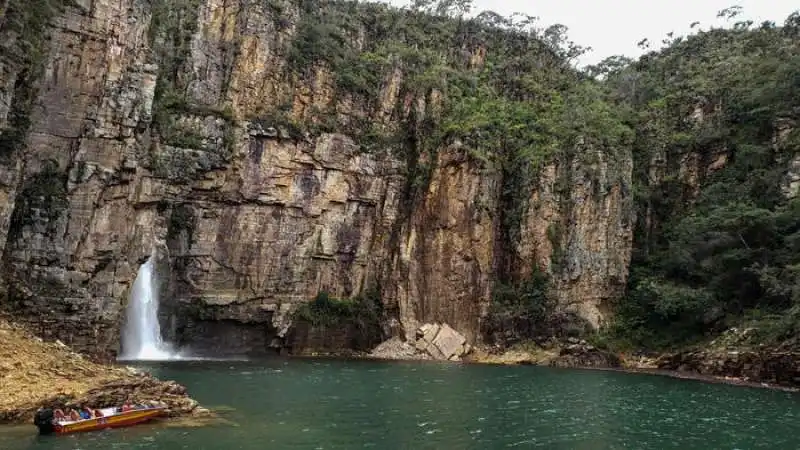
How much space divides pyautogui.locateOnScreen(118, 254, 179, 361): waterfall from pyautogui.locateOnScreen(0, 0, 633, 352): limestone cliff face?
799mm

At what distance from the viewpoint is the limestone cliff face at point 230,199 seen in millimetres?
26188

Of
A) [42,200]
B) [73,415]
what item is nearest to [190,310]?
[42,200]

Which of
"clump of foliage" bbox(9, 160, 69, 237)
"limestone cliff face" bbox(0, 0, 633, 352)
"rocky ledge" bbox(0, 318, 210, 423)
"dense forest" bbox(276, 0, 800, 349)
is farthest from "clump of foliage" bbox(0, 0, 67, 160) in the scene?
"dense forest" bbox(276, 0, 800, 349)

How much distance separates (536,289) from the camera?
42.2 metres

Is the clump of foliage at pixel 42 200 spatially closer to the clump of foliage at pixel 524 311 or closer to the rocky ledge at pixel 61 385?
the rocky ledge at pixel 61 385

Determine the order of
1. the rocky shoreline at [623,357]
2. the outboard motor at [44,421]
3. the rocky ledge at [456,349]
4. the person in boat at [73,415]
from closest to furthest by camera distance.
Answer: the outboard motor at [44,421], the person in boat at [73,415], the rocky shoreline at [623,357], the rocky ledge at [456,349]

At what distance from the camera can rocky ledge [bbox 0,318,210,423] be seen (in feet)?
54.1

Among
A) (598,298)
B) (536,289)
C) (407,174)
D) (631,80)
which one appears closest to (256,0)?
(407,174)

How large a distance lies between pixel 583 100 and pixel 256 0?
25.5 m

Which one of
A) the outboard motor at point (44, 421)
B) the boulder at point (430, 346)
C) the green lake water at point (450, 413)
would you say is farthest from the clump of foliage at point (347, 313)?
the outboard motor at point (44, 421)

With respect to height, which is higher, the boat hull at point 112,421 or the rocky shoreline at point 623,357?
the rocky shoreline at point 623,357

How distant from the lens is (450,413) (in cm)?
1966

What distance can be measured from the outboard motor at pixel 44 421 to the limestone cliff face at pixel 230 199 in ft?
36.8

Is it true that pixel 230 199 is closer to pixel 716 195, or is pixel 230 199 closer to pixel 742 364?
pixel 742 364
